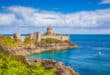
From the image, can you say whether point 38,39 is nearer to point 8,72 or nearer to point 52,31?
point 52,31

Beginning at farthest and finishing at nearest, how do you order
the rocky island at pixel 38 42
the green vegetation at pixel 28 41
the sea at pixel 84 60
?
the green vegetation at pixel 28 41 → the rocky island at pixel 38 42 → the sea at pixel 84 60

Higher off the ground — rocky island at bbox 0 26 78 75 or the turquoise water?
rocky island at bbox 0 26 78 75

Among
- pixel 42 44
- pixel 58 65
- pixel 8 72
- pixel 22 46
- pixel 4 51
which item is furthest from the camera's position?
pixel 42 44

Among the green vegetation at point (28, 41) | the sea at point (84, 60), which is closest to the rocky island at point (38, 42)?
the green vegetation at point (28, 41)

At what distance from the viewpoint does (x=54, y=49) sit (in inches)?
4377

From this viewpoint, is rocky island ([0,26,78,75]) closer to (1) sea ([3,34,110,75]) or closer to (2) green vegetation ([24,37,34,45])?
(2) green vegetation ([24,37,34,45])

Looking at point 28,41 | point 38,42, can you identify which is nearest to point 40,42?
point 38,42

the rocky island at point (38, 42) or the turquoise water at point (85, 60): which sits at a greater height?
the rocky island at point (38, 42)

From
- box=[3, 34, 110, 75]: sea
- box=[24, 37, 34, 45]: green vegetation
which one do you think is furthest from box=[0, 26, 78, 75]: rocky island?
box=[3, 34, 110, 75]: sea

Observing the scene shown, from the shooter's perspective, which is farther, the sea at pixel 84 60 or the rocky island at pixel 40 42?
the rocky island at pixel 40 42

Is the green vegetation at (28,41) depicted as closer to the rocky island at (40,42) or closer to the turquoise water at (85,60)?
the rocky island at (40,42)

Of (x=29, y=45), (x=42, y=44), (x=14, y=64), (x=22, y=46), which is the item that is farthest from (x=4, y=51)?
(x=42, y=44)

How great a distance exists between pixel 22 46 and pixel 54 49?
20.4 metres

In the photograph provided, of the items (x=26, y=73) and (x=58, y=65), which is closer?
(x=26, y=73)
